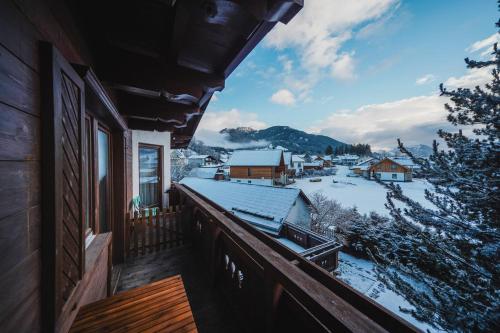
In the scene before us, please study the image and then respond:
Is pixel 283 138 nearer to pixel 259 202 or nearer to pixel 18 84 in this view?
pixel 259 202

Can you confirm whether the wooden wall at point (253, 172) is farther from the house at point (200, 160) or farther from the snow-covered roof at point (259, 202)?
the house at point (200, 160)

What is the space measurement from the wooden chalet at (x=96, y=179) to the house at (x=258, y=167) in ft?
55.1

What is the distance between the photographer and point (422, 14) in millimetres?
2615

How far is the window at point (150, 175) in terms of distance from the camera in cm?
485

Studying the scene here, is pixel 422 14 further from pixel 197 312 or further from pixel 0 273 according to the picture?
pixel 197 312

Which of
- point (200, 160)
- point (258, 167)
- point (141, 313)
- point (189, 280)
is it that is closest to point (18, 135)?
point (141, 313)

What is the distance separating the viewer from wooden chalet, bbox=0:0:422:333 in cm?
66

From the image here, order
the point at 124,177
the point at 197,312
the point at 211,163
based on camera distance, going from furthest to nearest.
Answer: the point at 211,163, the point at 124,177, the point at 197,312

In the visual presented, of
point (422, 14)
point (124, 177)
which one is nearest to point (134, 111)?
point (124, 177)

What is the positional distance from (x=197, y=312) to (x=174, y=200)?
4069 mm

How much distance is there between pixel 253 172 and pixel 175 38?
18650 millimetres

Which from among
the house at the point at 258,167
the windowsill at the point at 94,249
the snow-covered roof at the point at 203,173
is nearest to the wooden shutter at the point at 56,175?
the windowsill at the point at 94,249

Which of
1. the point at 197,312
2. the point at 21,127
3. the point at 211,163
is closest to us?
the point at 21,127

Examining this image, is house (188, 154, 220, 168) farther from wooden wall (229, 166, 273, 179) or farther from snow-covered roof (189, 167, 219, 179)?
wooden wall (229, 166, 273, 179)
